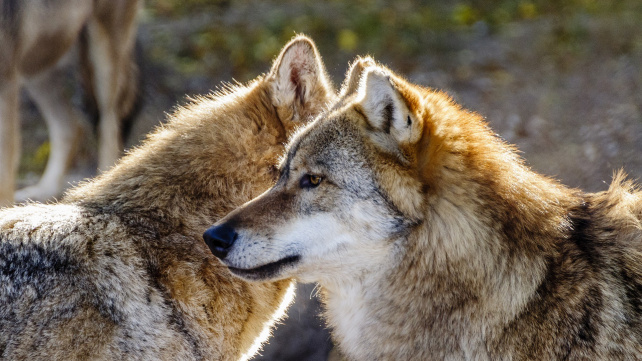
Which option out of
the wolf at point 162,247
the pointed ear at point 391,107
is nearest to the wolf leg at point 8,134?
the wolf at point 162,247

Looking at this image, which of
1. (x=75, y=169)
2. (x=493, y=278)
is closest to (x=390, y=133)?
(x=493, y=278)

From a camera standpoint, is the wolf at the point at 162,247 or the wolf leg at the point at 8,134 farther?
the wolf leg at the point at 8,134

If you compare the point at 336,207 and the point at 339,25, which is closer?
the point at 336,207

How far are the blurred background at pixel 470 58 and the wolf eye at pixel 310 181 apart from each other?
3605 millimetres

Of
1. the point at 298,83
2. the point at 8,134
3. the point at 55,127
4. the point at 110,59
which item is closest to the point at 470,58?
the point at 110,59

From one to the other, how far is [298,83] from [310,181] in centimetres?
81

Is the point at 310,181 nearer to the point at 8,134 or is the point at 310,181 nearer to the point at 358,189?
the point at 358,189

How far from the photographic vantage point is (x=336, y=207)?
2662 millimetres

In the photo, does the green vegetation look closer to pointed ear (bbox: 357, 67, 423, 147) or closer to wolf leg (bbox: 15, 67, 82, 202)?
wolf leg (bbox: 15, 67, 82, 202)

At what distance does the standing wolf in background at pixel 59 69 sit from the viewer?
17.1 feet

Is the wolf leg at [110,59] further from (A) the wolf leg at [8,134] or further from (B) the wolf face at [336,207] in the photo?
(B) the wolf face at [336,207]

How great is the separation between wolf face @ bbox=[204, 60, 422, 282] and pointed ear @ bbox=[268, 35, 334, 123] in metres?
0.53

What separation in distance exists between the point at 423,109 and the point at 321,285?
986 millimetres

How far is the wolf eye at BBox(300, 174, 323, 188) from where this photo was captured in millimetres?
2740
